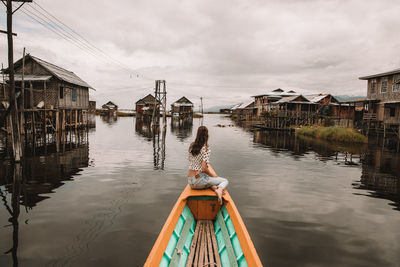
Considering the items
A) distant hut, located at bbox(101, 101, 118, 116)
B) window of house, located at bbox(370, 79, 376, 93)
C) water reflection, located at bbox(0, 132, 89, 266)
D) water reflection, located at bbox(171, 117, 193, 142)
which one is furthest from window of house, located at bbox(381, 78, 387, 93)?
distant hut, located at bbox(101, 101, 118, 116)

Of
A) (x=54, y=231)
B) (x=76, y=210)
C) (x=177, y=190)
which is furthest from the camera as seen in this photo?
(x=177, y=190)

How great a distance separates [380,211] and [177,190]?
6.76 metres

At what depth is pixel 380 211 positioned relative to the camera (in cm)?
745

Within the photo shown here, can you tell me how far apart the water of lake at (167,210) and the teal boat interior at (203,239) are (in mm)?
1084

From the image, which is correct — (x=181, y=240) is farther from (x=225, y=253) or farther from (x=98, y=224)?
(x=98, y=224)

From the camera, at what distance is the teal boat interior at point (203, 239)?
385 cm

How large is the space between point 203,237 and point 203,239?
0.07m

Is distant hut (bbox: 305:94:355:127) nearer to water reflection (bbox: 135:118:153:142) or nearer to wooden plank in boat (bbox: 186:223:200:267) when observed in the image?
water reflection (bbox: 135:118:153:142)

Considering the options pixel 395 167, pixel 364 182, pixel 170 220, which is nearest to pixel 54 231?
pixel 170 220

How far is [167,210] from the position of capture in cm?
718

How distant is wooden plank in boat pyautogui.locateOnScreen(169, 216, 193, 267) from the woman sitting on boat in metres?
0.88

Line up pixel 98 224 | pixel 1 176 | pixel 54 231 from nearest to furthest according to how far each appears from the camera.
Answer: pixel 54 231 < pixel 98 224 < pixel 1 176

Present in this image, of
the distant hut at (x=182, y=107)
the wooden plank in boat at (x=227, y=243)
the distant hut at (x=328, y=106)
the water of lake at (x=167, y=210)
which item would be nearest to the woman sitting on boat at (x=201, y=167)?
the wooden plank in boat at (x=227, y=243)

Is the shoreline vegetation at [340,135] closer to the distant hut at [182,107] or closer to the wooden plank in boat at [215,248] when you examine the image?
the wooden plank in boat at [215,248]
